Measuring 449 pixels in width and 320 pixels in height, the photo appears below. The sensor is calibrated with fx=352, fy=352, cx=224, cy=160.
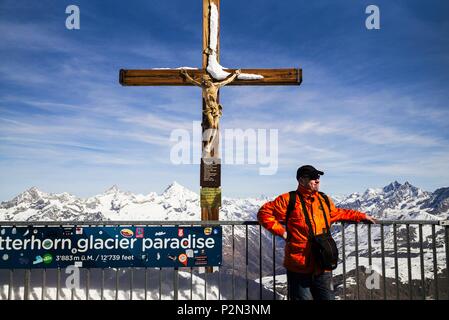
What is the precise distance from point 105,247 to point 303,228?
2.98 m

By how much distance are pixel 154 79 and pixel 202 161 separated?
217 centimetres

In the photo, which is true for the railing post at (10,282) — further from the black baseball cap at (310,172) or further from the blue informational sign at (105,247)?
the black baseball cap at (310,172)

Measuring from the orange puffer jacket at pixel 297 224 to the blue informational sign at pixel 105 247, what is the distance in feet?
4.45

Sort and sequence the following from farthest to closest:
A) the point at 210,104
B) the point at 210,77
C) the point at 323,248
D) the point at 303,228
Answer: the point at 210,77
the point at 210,104
the point at 303,228
the point at 323,248

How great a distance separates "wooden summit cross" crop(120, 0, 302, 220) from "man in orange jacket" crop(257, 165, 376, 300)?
2.70 m

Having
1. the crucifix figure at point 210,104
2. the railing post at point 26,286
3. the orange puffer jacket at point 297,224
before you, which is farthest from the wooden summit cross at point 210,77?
the railing post at point 26,286

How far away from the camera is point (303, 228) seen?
425 centimetres

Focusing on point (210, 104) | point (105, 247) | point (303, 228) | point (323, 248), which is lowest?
point (105, 247)

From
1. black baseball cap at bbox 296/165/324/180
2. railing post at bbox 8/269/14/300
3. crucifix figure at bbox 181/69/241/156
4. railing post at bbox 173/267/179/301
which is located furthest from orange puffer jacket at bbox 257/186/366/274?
railing post at bbox 8/269/14/300

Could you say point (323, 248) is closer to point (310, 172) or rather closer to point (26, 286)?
point (310, 172)

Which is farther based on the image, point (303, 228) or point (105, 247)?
point (105, 247)

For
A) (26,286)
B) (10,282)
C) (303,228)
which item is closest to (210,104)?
(303,228)

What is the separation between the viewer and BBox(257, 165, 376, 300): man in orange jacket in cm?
421
